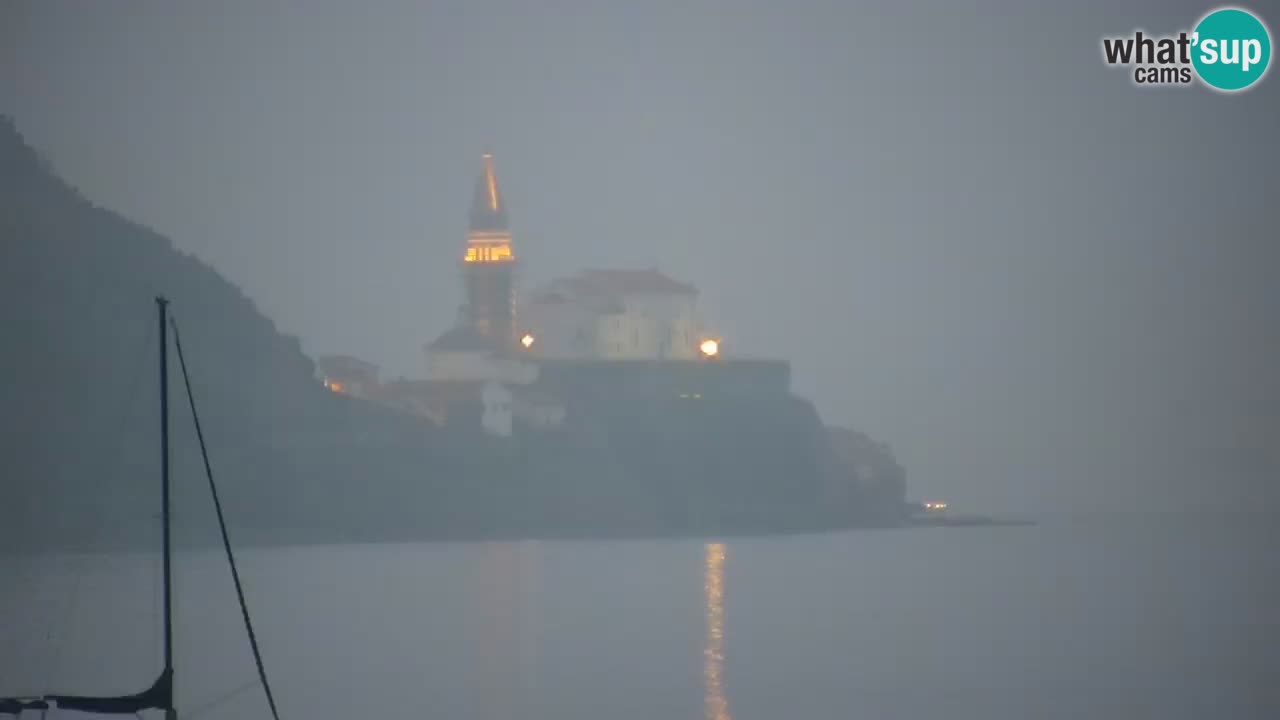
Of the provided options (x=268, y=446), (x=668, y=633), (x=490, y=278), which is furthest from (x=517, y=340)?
(x=668, y=633)

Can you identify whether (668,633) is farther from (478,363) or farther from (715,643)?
(478,363)

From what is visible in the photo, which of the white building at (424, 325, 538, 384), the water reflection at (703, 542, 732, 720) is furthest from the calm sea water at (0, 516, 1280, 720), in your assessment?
the white building at (424, 325, 538, 384)

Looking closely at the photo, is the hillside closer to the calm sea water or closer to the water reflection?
the calm sea water

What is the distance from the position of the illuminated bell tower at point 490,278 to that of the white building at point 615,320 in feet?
4.48

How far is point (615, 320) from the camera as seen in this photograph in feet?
334

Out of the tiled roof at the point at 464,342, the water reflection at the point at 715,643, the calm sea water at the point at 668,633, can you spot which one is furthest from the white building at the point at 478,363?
the water reflection at the point at 715,643

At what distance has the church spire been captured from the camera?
350 feet

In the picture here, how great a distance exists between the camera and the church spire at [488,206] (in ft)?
350

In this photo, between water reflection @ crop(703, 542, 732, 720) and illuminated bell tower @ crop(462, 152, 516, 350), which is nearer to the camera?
water reflection @ crop(703, 542, 732, 720)

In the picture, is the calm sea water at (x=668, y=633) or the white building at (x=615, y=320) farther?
the white building at (x=615, y=320)

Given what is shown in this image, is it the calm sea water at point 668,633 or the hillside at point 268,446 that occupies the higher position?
the hillside at point 268,446

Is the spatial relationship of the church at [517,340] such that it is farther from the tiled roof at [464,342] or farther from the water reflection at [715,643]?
the water reflection at [715,643]

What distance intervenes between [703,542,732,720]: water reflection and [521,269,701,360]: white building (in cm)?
1639

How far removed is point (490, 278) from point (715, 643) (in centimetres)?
5042
